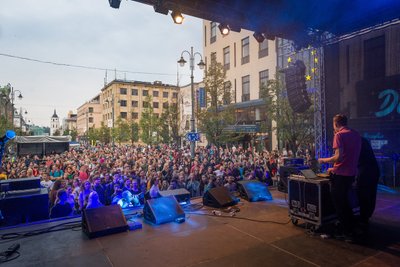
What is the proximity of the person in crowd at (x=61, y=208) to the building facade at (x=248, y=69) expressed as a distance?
18383 mm

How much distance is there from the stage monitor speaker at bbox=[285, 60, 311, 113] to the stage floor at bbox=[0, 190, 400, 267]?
4906 mm

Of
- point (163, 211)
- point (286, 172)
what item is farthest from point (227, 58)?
point (163, 211)

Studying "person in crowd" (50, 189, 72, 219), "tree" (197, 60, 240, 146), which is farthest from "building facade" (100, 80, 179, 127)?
"person in crowd" (50, 189, 72, 219)

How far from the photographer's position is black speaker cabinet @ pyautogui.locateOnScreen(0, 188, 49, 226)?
5363 millimetres

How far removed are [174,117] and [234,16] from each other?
2467 centimetres

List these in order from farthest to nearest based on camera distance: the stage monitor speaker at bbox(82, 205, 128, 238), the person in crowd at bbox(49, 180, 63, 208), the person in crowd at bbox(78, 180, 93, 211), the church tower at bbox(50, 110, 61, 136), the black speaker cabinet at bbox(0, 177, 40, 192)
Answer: the church tower at bbox(50, 110, 61, 136), the person in crowd at bbox(78, 180, 93, 211), the person in crowd at bbox(49, 180, 63, 208), the black speaker cabinet at bbox(0, 177, 40, 192), the stage monitor speaker at bbox(82, 205, 128, 238)

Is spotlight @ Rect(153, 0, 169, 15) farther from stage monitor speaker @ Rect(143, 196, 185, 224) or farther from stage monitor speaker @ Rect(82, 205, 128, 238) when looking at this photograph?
stage monitor speaker @ Rect(82, 205, 128, 238)

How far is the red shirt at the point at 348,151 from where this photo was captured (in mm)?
4254

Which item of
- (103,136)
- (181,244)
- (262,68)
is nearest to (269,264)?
(181,244)

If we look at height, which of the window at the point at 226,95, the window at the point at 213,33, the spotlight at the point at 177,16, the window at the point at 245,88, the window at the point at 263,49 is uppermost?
the window at the point at 213,33

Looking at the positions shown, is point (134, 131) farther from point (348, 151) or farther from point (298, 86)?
point (348, 151)

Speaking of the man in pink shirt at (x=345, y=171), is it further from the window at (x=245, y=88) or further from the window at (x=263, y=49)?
the window at (x=245, y=88)

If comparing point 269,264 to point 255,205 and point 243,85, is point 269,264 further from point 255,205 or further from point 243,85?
point 243,85

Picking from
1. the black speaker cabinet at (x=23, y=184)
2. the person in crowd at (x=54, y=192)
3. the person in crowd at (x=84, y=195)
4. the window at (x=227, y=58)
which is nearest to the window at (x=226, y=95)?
the person in crowd at (x=84, y=195)
